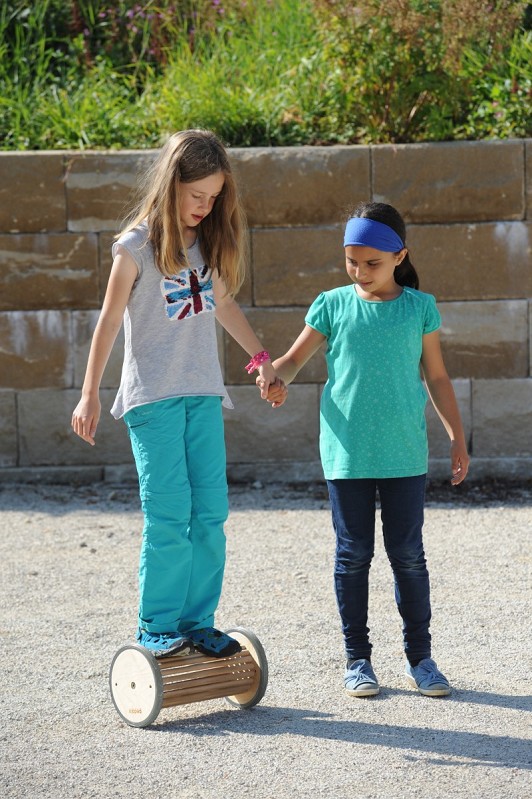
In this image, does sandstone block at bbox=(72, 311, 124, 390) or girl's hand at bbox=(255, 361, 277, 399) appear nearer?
girl's hand at bbox=(255, 361, 277, 399)

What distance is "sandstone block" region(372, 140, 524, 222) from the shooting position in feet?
21.4

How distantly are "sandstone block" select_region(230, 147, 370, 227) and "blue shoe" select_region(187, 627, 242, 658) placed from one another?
3.40 meters

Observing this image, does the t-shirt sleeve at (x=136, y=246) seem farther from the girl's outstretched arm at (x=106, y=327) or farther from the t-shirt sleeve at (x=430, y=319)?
the t-shirt sleeve at (x=430, y=319)

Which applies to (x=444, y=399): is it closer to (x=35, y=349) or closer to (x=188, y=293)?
(x=188, y=293)

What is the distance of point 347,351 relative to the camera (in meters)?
3.72

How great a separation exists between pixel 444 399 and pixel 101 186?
133 inches

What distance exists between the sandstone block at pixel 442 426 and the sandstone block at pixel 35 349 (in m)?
2.03

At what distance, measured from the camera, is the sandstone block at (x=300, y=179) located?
6531 mm

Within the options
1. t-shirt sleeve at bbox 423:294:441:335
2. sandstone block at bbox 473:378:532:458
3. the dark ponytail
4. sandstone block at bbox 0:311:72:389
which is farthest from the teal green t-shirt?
sandstone block at bbox 0:311:72:389

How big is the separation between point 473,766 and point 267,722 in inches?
25.3

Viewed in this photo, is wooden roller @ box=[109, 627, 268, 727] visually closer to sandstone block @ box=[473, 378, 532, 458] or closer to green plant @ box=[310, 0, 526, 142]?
sandstone block @ box=[473, 378, 532, 458]

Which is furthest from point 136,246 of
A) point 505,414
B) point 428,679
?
point 505,414

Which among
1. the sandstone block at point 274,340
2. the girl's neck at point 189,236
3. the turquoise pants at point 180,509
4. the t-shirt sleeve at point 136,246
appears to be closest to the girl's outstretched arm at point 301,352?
the turquoise pants at point 180,509

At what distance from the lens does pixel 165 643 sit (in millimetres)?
3527
